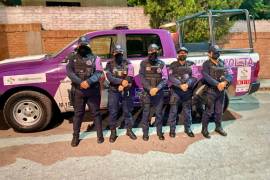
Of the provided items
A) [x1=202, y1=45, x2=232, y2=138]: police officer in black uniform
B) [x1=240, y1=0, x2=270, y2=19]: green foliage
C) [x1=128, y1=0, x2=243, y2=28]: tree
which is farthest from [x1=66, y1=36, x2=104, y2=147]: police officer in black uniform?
[x1=240, y1=0, x2=270, y2=19]: green foliage

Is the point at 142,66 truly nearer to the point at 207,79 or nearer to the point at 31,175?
the point at 207,79

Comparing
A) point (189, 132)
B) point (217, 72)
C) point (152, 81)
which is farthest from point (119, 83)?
point (217, 72)

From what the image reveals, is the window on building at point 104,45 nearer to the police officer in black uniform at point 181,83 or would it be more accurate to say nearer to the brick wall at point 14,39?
the police officer in black uniform at point 181,83

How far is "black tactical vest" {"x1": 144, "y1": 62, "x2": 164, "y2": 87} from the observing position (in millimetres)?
5004

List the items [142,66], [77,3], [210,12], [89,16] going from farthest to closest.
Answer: [77,3] < [89,16] < [210,12] < [142,66]

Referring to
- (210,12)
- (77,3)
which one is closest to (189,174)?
(210,12)

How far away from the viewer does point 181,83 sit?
5.06m

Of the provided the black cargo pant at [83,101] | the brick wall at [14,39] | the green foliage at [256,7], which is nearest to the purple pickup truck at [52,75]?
the black cargo pant at [83,101]

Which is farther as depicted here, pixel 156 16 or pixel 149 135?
pixel 156 16

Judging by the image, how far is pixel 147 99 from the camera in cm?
508

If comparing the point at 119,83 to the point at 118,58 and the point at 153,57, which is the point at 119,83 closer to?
the point at 118,58

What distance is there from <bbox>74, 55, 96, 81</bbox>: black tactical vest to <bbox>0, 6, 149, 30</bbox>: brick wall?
5.62 m

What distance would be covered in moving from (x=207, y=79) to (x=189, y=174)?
187cm

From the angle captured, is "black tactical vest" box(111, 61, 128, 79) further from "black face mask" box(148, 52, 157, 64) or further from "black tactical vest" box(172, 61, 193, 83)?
"black tactical vest" box(172, 61, 193, 83)
